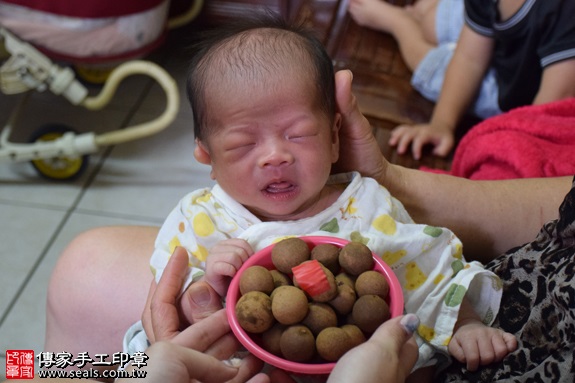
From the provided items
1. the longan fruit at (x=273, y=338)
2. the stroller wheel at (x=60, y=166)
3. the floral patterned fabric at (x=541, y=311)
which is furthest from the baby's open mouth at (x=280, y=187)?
the stroller wheel at (x=60, y=166)

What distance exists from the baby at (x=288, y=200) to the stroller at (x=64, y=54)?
2.93ft

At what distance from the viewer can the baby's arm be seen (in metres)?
0.77

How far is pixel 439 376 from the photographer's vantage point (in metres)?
0.86

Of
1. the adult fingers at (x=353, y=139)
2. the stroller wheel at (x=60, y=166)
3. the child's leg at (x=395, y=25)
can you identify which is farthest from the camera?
the stroller wheel at (x=60, y=166)

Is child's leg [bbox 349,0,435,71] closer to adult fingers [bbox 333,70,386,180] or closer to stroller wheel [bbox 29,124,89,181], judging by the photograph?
adult fingers [bbox 333,70,386,180]

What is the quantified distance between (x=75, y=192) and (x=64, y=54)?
16.9 inches

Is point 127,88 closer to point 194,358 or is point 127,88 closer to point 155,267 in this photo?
point 155,267

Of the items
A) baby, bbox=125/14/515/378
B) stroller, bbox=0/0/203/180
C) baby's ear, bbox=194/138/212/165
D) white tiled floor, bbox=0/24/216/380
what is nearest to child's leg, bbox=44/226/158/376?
baby, bbox=125/14/515/378

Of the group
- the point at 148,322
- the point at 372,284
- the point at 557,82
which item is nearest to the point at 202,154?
the point at 148,322

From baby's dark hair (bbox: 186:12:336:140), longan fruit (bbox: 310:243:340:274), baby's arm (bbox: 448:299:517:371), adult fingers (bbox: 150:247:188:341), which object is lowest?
adult fingers (bbox: 150:247:188:341)

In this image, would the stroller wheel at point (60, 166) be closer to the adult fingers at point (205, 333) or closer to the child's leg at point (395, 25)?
the child's leg at point (395, 25)

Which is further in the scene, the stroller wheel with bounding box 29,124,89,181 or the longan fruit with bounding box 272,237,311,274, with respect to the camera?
the stroller wheel with bounding box 29,124,89,181

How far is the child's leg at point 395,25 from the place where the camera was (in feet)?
5.29

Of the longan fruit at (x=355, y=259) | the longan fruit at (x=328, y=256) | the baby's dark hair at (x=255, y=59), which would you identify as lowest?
the longan fruit at (x=328, y=256)
